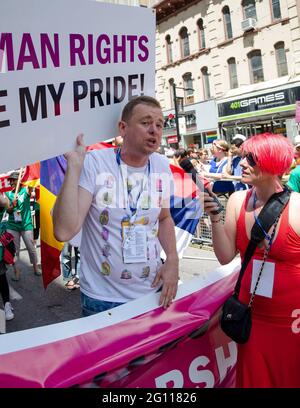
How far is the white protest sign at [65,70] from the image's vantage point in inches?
69.6

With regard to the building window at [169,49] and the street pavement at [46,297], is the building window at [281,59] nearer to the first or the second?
the building window at [169,49]

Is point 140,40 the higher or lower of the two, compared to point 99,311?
higher

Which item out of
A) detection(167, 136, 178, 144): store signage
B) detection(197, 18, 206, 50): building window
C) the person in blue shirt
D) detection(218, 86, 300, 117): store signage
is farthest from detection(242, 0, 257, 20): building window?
the person in blue shirt

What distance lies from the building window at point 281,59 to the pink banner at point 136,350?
70.9 ft

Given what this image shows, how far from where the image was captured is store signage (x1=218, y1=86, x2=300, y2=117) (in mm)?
20375

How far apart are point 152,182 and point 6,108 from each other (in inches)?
30.9

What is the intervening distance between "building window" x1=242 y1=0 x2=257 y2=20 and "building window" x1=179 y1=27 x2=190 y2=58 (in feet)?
16.8

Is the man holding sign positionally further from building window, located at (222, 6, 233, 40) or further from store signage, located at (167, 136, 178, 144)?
store signage, located at (167, 136, 178, 144)

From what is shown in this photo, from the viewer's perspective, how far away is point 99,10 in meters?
2.07

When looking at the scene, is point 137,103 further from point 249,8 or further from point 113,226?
point 249,8

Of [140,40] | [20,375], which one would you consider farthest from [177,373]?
[140,40]

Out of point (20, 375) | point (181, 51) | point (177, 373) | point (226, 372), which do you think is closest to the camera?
point (20, 375)

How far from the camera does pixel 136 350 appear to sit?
1.64 metres
